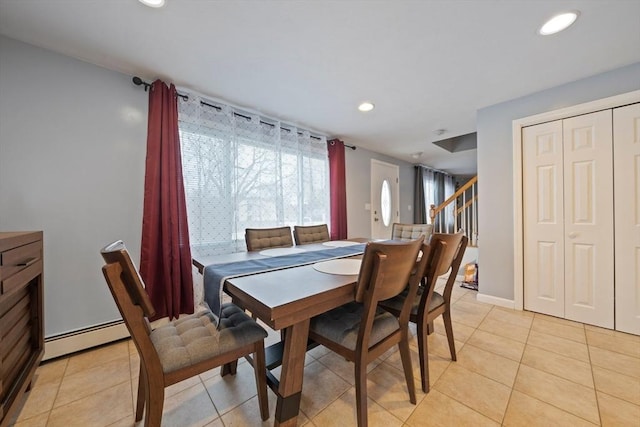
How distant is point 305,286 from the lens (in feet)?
3.63

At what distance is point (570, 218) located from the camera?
2.27 meters

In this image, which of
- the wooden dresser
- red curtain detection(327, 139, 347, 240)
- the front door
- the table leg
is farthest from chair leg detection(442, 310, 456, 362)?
the front door

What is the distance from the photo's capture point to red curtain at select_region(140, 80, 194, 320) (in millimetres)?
2086

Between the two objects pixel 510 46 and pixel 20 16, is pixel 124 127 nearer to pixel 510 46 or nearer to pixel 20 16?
pixel 20 16

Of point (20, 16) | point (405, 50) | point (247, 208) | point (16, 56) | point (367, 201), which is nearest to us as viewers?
point (20, 16)

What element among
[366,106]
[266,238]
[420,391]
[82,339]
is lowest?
[420,391]

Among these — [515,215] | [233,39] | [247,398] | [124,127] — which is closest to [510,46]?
[515,215]

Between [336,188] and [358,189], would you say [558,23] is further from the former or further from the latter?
[358,189]

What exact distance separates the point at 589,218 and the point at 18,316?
Result: 419cm

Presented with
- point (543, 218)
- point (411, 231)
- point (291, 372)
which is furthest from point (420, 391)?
point (543, 218)

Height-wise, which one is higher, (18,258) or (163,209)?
(163,209)

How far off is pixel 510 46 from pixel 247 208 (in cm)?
270

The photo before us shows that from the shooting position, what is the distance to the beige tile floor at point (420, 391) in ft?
4.04

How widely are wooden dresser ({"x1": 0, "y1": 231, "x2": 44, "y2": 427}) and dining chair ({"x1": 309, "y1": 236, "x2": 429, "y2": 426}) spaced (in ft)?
4.55
